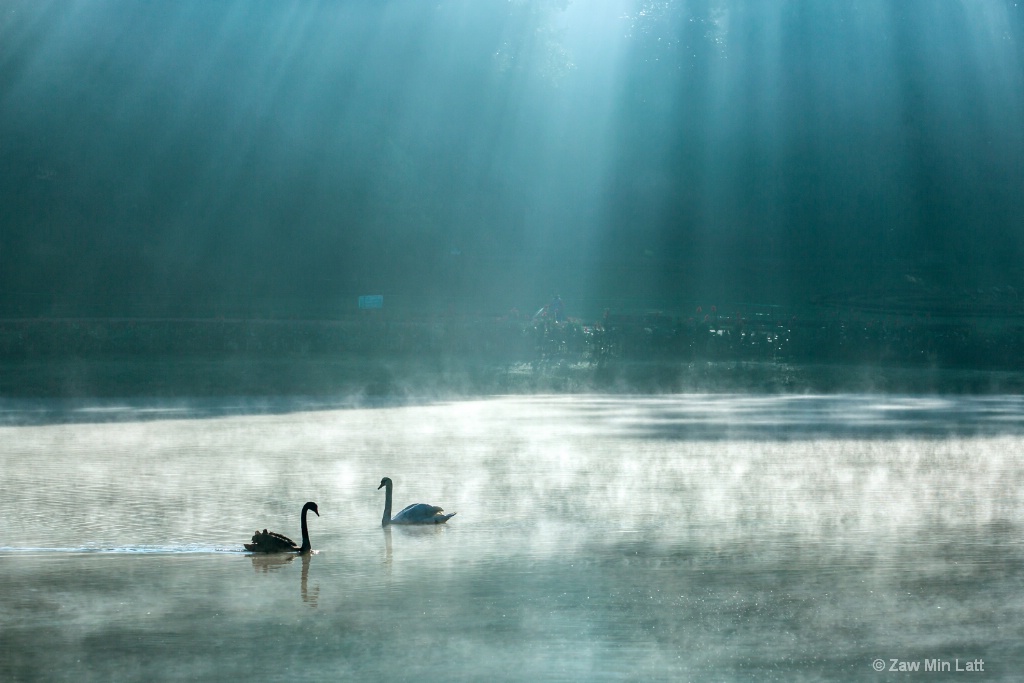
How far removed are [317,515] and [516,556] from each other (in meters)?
2.52

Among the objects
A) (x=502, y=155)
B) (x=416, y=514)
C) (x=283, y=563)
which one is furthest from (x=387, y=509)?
(x=502, y=155)

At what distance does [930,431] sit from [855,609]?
12.8m

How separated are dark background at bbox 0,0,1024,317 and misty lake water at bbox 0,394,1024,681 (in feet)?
82.6

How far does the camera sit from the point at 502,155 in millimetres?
52062

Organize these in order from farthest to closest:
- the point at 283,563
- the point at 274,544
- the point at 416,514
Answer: the point at 416,514 → the point at 274,544 → the point at 283,563

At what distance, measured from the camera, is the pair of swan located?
40.3ft

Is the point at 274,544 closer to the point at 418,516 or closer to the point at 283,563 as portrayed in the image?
the point at 283,563

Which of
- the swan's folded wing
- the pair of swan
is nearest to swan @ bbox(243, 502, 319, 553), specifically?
the pair of swan

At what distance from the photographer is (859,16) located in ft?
204

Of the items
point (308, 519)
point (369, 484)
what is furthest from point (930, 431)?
point (308, 519)

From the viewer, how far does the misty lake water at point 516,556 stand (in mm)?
9383

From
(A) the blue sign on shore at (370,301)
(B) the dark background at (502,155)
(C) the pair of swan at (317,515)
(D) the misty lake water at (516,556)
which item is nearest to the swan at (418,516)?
(C) the pair of swan at (317,515)

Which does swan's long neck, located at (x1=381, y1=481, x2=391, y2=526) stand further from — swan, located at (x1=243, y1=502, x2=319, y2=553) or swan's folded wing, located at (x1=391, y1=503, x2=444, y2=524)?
swan, located at (x1=243, y1=502, x2=319, y2=553)

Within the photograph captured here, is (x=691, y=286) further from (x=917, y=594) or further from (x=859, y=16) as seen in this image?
(x=917, y=594)
